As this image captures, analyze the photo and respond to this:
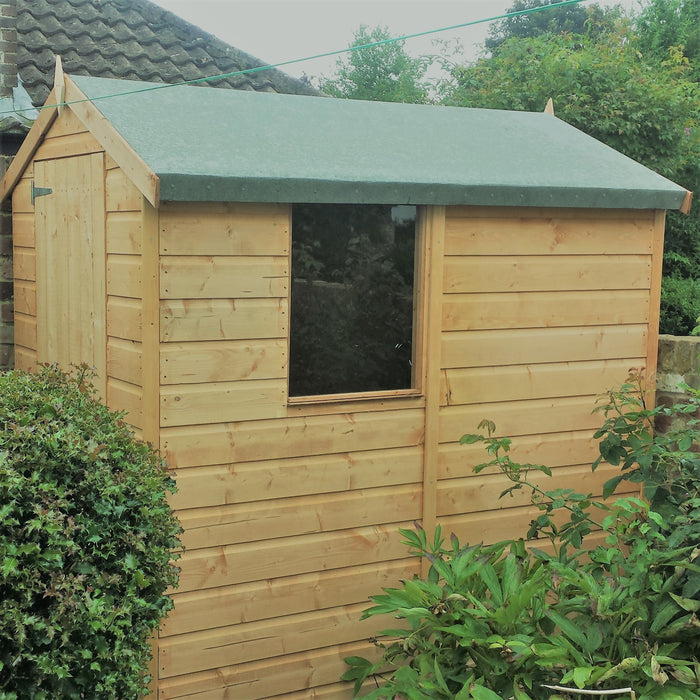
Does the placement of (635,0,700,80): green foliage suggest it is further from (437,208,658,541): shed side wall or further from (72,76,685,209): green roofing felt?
(437,208,658,541): shed side wall

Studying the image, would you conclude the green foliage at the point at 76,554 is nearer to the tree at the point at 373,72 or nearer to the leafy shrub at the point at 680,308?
the leafy shrub at the point at 680,308

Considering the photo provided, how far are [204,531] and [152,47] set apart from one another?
6585 millimetres

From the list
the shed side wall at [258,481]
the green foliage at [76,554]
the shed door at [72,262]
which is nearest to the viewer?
the green foliage at [76,554]

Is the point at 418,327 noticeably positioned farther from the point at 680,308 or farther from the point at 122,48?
the point at 122,48

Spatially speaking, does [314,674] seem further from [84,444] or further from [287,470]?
[84,444]

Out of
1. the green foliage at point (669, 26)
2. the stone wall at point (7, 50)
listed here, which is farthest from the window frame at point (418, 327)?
the green foliage at point (669, 26)

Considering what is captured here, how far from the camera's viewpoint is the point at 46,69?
812 centimetres

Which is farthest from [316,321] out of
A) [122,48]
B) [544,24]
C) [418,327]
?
[544,24]

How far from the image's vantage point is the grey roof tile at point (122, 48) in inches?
331

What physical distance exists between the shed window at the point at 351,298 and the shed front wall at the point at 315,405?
10cm

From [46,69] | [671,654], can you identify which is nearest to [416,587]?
[671,654]

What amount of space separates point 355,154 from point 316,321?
84 centimetres

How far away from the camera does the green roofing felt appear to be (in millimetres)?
3979

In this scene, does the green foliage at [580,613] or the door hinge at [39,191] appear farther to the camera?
the door hinge at [39,191]
